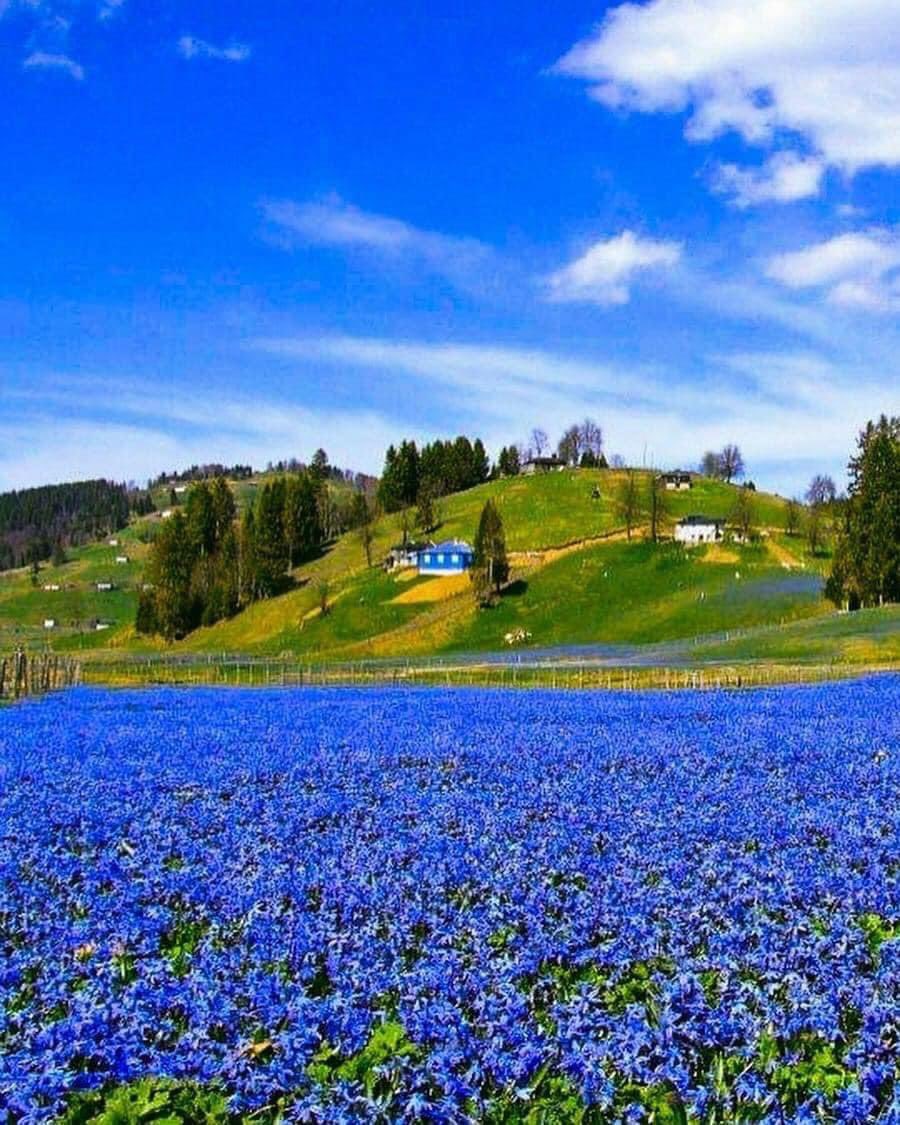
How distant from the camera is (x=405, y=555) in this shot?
14525 cm

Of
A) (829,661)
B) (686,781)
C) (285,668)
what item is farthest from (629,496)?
(686,781)

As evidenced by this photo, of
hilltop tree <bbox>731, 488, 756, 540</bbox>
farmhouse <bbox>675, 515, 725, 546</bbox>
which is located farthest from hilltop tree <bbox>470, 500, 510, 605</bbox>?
hilltop tree <bbox>731, 488, 756, 540</bbox>

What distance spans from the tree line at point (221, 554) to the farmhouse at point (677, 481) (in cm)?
5953

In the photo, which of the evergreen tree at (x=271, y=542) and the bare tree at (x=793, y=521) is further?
the bare tree at (x=793, y=521)

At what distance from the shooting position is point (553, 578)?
12294 centimetres

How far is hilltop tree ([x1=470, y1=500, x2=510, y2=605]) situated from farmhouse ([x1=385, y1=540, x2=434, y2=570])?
868 inches

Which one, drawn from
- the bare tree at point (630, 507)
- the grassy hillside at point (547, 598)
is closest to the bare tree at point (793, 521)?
the grassy hillside at point (547, 598)

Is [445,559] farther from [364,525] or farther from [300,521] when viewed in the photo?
[300,521]

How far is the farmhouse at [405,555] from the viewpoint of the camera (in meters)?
143

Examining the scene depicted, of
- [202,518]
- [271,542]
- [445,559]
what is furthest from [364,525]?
[202,518]

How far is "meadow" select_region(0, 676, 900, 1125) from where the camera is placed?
21.9ft

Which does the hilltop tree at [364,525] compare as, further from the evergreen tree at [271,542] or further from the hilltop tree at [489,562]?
the hilltop tree at [489,562]

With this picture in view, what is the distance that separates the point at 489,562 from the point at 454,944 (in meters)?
107

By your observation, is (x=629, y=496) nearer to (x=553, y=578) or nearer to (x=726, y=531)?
(x=726, y=531)
